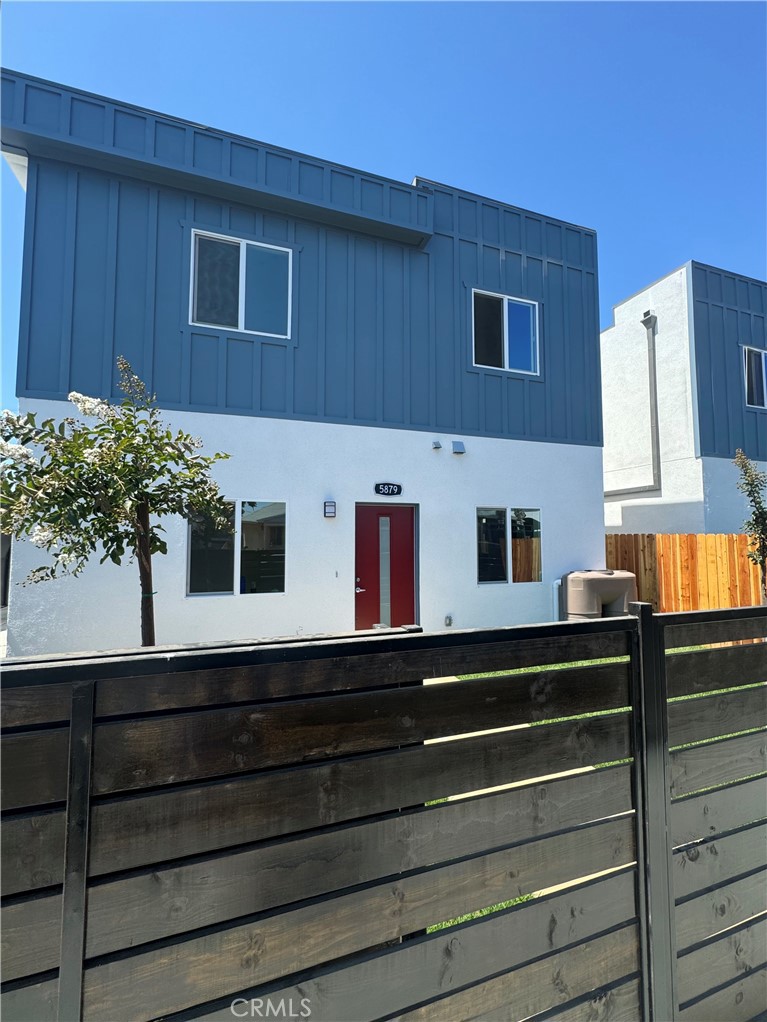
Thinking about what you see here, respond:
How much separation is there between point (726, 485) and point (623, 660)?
37.9 feet

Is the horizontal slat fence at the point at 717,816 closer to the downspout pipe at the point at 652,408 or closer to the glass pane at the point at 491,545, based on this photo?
the glass pane at the point at 491,545

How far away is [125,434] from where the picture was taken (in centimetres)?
370

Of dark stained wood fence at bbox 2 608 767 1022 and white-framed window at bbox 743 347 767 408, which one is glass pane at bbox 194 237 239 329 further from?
white-framed window at bbox 743 347 767 408

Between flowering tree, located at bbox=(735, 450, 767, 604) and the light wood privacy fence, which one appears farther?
the light wood privacy fence

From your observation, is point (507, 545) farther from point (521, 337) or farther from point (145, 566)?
point (145, 566)

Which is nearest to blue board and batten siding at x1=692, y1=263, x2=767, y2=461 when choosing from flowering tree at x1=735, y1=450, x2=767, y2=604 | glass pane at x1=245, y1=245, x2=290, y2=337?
flowering tree at x1=735, y1=450, x2=767, y2=604

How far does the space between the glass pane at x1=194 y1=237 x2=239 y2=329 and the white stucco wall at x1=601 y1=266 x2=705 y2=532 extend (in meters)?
9.76

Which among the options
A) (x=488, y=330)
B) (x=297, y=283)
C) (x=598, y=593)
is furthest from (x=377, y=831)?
(x=488, y=330)

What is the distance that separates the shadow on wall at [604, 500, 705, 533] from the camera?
11.1 meters

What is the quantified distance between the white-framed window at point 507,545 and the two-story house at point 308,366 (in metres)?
0.04

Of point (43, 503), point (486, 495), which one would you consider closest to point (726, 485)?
point (486, 495)

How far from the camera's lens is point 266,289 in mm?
7344

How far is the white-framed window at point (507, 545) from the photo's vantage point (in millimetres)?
8289

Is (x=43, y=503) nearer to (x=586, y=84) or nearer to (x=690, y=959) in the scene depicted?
(x=690, y=959)
